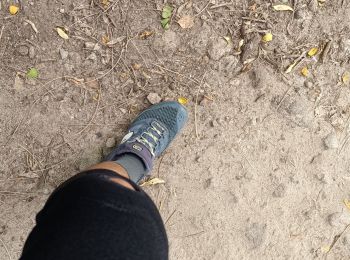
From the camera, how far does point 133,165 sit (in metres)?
2.19

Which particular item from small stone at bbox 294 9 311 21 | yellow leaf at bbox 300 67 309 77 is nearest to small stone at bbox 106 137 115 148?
yellow leaf at bbox 300 67 309 77

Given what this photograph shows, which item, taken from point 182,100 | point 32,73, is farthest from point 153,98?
point 32,73

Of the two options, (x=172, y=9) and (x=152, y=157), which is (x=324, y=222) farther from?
(x=172, y=9)

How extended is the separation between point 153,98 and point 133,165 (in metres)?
0.41

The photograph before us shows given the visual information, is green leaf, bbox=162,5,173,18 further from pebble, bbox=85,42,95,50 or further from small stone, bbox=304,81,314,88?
small stone, bbox=304,81,314,88

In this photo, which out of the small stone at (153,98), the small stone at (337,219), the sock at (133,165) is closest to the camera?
the sock at (133,165)

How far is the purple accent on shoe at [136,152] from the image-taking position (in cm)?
222

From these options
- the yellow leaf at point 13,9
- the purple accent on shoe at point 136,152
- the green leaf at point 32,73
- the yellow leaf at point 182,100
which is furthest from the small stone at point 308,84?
the yellow leaf at point 13,9

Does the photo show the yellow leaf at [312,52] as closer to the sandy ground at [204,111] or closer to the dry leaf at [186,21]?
the sandy ground at [204,111]

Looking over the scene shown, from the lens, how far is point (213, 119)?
2.39 meters

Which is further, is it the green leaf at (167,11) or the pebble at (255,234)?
the pebble at (255,234)

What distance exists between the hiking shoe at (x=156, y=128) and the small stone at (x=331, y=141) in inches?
32.3

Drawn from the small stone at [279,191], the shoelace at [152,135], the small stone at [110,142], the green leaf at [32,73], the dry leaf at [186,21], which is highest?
the dry leaf at [186,21]

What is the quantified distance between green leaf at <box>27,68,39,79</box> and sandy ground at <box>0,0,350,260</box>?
0.02m
